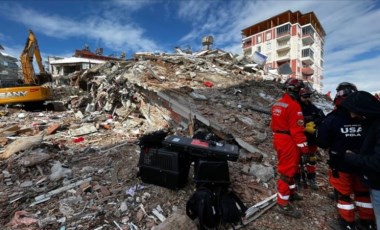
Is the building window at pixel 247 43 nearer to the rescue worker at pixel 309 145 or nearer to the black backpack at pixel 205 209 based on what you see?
the rescue worker at pixel 309 145

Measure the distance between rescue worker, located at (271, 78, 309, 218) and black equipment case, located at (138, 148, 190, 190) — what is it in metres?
1.25

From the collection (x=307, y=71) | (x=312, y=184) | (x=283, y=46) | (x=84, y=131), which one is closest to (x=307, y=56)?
(x=307, y=71)

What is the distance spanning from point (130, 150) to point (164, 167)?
6.72ft

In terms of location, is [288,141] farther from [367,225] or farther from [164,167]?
[164,167]

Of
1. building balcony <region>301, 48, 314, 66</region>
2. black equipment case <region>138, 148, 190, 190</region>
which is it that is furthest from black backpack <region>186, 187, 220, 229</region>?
building balcony <region>301, 48, 314, 66</region>

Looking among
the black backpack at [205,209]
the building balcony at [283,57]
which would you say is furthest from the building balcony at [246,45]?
the black backpack at [205,209]

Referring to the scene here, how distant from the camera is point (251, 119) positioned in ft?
17.7

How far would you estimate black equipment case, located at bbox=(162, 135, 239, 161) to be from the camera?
2.62 meters

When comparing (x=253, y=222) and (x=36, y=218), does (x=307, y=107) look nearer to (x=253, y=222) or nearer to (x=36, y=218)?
(x=253, y=222)

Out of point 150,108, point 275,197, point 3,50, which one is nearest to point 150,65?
point 150,108

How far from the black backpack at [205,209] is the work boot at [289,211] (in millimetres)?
929

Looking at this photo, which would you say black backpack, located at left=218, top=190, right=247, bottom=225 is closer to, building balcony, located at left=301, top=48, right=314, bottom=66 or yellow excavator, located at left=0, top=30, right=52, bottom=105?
yellow excavator, located at left=0, top=30, right=52, bottom=105

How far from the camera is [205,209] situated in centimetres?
240

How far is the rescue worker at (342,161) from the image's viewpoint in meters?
2.26
